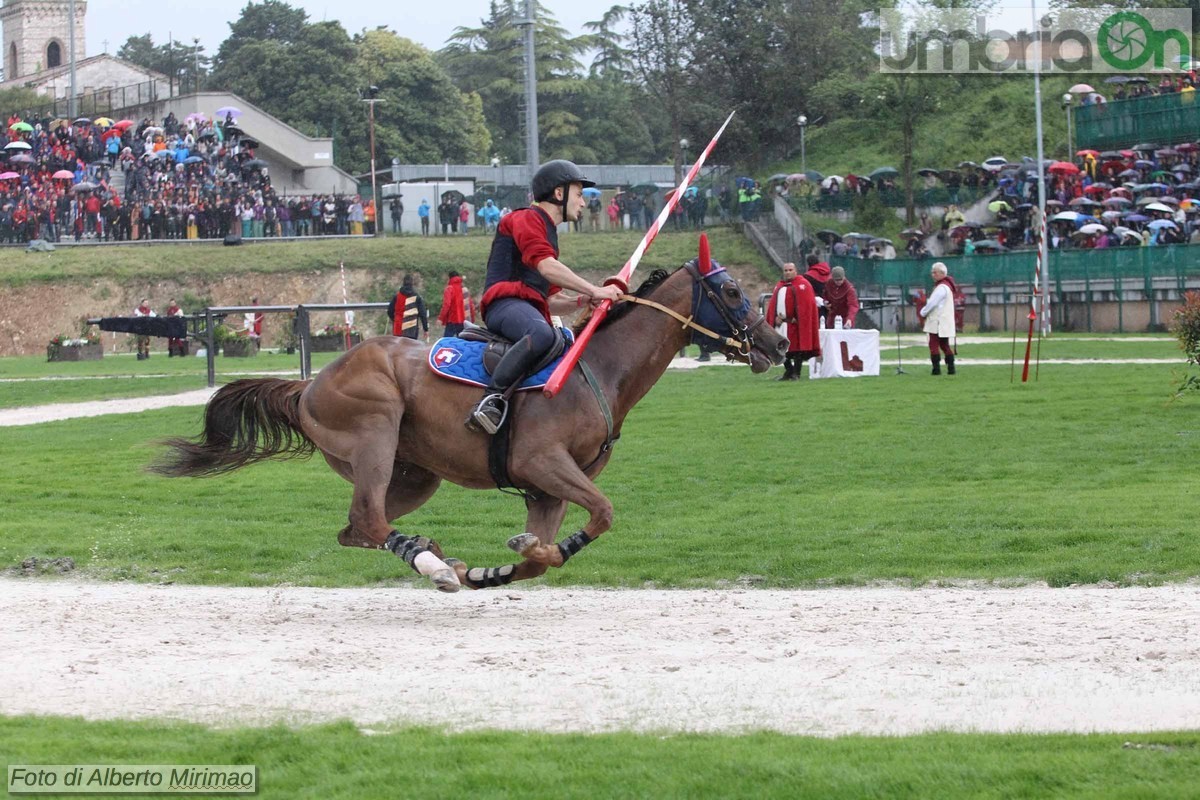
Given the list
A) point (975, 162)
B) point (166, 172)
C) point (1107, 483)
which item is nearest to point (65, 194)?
point (166, 172)

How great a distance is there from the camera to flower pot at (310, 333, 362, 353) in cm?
4203

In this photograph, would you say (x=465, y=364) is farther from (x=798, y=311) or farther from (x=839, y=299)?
(x=839, y=299)

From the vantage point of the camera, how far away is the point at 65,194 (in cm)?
5850

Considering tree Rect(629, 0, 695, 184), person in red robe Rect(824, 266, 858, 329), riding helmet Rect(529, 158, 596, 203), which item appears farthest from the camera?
tree Rect(629, 0, 695, 184)

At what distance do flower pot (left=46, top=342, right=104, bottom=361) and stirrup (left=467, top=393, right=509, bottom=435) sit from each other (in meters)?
38.0

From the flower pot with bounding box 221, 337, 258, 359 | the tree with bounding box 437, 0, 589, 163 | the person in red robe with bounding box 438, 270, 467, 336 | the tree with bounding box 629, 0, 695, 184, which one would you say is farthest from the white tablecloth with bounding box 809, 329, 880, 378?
the tree with bounding box 437, 0, 589, 163

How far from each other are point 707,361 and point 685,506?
66.0 feet

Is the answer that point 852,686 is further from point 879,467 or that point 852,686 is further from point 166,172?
point 166,172

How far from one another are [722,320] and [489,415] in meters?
1.73

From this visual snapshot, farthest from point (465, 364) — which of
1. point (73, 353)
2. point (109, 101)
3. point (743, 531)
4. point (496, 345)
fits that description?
point (109, 101)

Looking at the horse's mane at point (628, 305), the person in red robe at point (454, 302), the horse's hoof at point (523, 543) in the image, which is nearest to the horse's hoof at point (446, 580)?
the horse's hoof at point (523, 543)

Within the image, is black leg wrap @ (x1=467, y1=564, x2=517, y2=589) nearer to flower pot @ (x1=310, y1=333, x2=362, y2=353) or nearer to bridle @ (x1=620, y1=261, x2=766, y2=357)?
bridle @ (x1=620, y1=261, x2=766, y2=357)

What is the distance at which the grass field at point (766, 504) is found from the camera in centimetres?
1113

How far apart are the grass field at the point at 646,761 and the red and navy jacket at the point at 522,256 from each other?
3.89 metres
